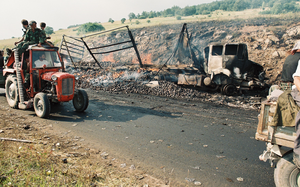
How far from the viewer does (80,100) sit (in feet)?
25.9

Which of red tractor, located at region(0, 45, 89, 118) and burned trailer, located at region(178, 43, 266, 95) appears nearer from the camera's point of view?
red tractor, located at region(0, 45, 89, 118)

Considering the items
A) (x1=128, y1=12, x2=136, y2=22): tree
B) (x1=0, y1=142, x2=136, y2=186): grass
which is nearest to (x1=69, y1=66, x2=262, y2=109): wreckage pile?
(x1=0, y1=142, x2=136, y2=186): grass

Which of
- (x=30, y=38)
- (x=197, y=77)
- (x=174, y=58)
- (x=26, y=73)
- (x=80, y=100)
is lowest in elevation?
(x=80, y=100)

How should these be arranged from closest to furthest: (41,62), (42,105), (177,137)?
1. (177,137)
2. (42,105)
3. (41,62)

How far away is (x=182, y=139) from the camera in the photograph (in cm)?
551

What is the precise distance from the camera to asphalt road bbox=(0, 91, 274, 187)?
3.99 m

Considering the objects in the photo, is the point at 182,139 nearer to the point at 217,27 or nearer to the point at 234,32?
the point at 234,32

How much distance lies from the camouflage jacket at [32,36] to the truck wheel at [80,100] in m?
2.48

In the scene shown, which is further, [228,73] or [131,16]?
[131,16]

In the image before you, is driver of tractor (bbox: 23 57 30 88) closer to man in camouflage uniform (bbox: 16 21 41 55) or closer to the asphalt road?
man in camouflage uniform (bbox: 16 21 41 55)

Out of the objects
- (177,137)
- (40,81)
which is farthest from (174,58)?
(177,137)

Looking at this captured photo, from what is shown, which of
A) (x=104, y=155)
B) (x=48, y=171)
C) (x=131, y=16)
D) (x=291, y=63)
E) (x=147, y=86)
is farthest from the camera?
(x=131, y=16)

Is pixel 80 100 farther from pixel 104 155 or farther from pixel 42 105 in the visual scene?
pixel 104 155

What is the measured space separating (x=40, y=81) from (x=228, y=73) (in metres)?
8.96
